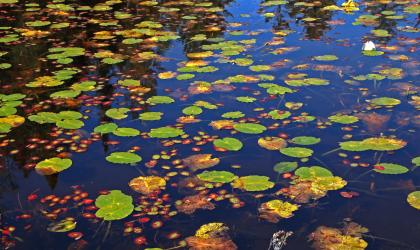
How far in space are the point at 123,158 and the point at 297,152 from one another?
1770 millimetres

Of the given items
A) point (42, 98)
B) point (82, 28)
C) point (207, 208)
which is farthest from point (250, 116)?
point (82, 28)

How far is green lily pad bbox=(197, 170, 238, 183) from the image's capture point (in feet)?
13.8

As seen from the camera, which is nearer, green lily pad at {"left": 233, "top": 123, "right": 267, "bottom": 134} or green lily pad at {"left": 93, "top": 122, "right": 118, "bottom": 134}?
green lily pad at {"left": 233, "top": 123, "right": 267, "bottom": 134}

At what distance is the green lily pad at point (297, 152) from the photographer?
4.51 metres

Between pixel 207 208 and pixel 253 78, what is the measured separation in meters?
3.15

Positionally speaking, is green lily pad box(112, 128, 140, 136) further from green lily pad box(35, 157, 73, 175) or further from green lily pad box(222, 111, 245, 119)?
green lily pad box(222, 111, 245, 119)

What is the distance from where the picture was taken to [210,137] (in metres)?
5.07

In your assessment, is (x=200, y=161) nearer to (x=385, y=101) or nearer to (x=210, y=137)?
(x=210, y=137)

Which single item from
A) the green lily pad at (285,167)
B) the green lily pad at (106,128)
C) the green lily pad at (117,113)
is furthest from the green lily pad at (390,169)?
the green lily pad at (117,113)

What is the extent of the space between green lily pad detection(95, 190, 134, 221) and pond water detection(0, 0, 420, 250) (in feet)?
0.04

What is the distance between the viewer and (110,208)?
3828mm

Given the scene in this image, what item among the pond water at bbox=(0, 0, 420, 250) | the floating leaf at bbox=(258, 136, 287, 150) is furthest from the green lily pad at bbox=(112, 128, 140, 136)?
the floating leaf at bbox=(258, 136, 287, 150)

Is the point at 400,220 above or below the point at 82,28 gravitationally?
below

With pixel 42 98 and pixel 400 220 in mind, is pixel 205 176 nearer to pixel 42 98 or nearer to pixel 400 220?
pixel 400 220
